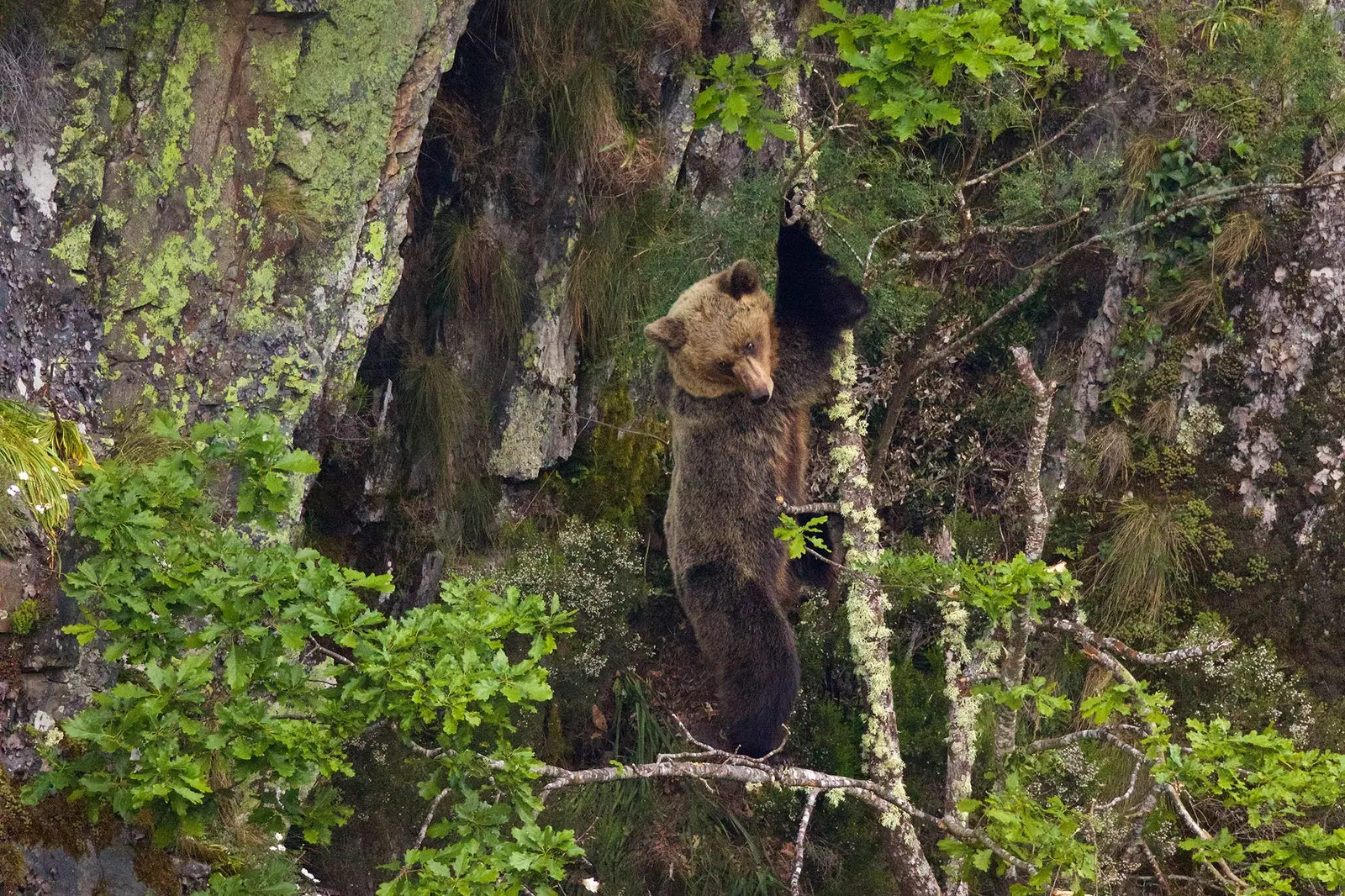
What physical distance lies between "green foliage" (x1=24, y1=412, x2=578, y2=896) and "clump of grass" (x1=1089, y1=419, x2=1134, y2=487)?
4.40 meters

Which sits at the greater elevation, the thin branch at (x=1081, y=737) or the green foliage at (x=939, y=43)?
the green foliage at (x=939, y=43)

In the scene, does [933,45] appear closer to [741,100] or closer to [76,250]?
[741,100]

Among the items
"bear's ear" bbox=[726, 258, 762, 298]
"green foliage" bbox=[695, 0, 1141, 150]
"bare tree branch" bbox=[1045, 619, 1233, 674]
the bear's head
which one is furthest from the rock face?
"bare tree branch" bbox=[1045, 619, 1233, 674]

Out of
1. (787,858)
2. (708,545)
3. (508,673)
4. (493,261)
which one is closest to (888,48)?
(508,673)

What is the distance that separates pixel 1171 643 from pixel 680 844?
2.69 meters

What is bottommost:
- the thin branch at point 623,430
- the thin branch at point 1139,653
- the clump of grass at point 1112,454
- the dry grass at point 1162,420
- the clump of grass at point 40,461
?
the clump of grass at point 40,461

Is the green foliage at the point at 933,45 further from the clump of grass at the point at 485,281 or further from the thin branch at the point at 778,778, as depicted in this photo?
the clump of grass at the point at 485,281

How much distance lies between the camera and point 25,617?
3.84 metres

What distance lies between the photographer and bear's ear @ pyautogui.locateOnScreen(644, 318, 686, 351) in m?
5.18

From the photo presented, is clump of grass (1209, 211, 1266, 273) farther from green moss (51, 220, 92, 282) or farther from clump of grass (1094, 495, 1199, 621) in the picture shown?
green moss (51, 220, 92, 282)

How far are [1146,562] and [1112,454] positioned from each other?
638 millimetres

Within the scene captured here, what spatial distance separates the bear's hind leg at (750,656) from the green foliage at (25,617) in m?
2.95

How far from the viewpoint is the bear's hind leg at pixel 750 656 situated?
5.75 m

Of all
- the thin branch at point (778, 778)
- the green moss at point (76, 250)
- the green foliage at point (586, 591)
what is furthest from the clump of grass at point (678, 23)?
the thin branch at point (778, 778)
